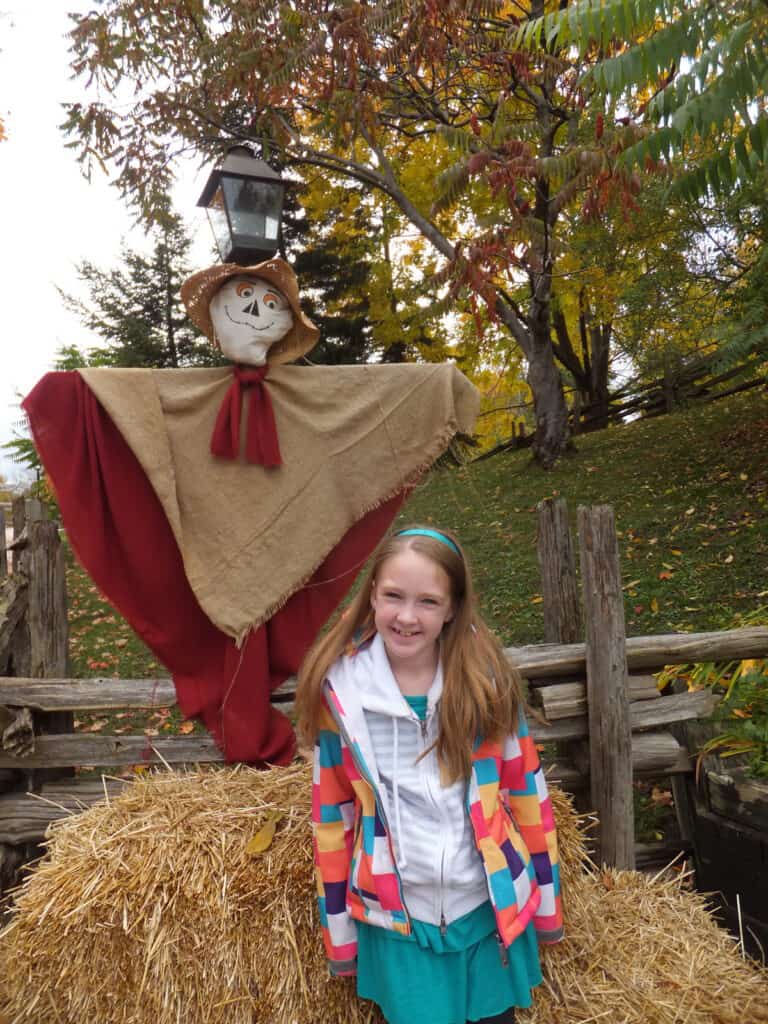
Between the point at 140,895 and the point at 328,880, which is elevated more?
the point at 328,880

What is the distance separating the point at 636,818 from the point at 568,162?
5.41 metres

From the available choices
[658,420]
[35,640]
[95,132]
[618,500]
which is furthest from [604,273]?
[35,640]

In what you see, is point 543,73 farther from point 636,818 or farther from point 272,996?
point 272,996

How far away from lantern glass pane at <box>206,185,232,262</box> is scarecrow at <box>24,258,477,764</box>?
0.48m

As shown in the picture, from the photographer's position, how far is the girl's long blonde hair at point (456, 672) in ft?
6.18

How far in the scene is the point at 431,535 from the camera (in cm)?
197

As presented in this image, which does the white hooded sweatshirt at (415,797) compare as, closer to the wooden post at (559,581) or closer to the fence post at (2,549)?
the wooden post at (559,581)

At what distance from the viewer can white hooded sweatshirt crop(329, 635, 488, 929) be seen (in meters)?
1.83

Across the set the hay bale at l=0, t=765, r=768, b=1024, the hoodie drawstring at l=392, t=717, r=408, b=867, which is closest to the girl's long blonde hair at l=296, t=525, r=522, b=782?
the hoodie drawstring at l=392, t=717, r=408, b=867

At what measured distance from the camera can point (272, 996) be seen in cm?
222

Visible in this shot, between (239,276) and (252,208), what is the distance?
0.48m

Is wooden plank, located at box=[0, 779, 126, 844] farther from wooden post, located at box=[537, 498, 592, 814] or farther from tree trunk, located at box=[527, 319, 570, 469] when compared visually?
tree trunk, located at box=[527, 319, 570, 469]

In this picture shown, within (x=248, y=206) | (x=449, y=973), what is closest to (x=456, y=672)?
(x=449, y=973)

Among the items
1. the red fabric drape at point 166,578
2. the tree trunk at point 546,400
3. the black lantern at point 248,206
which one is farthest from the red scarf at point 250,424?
the tree trunk at point 546,400
